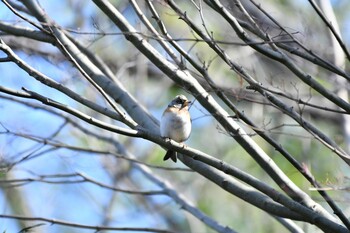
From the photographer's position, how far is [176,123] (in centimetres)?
547

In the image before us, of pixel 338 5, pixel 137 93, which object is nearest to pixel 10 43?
pixel 137 93

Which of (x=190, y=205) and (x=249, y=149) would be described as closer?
(x=249, y=149)

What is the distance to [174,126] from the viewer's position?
5.45m

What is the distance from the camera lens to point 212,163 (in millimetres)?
4051

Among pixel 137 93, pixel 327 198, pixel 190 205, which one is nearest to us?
pixel 327 198

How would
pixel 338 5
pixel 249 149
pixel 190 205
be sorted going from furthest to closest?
pixel 338 5 → pixel 190 205 → pixel 249 149

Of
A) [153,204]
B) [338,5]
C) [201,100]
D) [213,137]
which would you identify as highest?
[338,5]

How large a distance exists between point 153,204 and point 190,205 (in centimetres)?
343

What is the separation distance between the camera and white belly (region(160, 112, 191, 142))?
17.7 feet

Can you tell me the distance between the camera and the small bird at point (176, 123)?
5.40 metres

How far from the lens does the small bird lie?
17.7ft

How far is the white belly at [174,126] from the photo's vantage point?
17.7 ft

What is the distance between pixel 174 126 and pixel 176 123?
0.04m

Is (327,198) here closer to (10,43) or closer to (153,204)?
(10,43)
